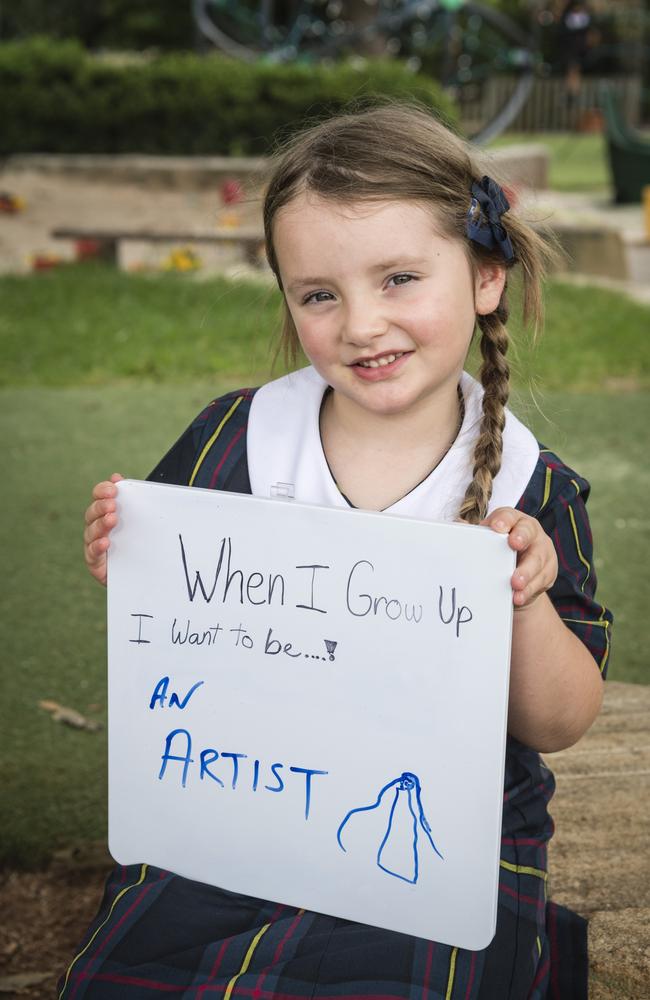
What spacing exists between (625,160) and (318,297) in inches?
396

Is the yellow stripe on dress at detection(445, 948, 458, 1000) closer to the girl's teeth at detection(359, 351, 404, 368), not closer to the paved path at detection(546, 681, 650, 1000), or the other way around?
the paved path at detection(546, 681, 650, 1000)

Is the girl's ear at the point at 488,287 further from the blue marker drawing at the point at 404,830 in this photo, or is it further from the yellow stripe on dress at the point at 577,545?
the blue marker drawing at the point at 404,830

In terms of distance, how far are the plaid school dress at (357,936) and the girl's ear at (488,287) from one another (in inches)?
8.5

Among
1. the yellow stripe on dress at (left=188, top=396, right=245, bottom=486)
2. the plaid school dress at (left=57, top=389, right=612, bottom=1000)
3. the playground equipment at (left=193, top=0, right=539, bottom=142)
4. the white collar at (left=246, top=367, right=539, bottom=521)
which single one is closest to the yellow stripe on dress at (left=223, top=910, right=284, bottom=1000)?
the plaid school dress at (left=57, top=389, right=612, bottom=1000)

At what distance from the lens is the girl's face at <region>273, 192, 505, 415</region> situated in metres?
1.45

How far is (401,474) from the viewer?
1.61 metres

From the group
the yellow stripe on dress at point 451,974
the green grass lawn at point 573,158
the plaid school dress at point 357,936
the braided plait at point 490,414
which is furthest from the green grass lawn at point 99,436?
the green grass lawn at point 573,158

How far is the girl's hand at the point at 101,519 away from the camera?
1439mm

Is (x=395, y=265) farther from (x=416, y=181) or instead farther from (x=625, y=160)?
(x=625, y=160)

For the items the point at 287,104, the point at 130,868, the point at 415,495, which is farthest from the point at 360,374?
the point at 287,104

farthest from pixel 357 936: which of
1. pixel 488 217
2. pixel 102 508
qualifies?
pixel 488 217

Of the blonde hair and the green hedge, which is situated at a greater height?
the blonde hair

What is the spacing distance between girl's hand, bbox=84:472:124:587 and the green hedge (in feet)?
26.8

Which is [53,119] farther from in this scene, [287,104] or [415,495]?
[415,495]
